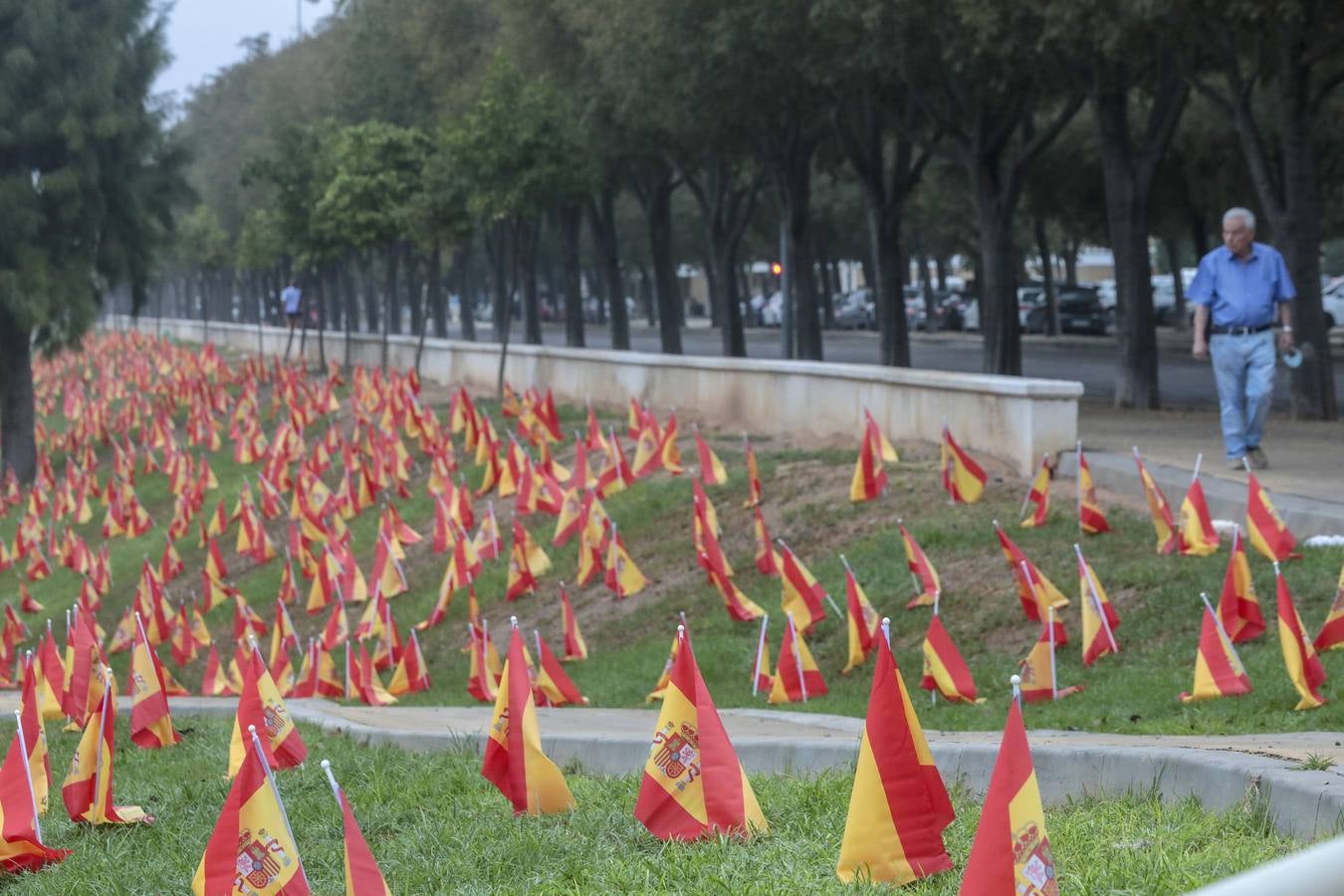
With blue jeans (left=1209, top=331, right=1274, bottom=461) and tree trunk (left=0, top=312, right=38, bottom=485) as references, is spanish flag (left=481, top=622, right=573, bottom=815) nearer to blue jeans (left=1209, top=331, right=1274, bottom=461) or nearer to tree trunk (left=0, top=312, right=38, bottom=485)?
blue jeans (left=1209, top=331, right=1274, bottom=461)

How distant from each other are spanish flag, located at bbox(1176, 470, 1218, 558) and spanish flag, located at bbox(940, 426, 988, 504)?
106 inches

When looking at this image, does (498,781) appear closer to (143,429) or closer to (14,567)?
(14,567)

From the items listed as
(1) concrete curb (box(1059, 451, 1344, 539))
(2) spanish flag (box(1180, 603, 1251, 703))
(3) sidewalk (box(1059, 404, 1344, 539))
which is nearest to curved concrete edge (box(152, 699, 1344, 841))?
(2) spanish flag (box(1180, 603, 1251, 703))

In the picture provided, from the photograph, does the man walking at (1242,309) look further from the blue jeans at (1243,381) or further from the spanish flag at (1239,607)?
the spanish flag at (1239,607)

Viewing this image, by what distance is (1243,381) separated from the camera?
41.9 ft

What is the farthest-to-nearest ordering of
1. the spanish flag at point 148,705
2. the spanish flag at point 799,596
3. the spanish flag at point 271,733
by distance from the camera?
the spanish flag at point 799,596 → the spanish flag at point 148,705 → the spanish flag at point 271,733

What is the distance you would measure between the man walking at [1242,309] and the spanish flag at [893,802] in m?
7.93

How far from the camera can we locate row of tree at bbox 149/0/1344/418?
19875 millimetres

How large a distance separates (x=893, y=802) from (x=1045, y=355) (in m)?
39.9

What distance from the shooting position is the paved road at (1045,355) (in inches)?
1166

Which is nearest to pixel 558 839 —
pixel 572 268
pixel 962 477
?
pixel 962 477

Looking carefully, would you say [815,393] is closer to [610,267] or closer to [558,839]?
[558,839]

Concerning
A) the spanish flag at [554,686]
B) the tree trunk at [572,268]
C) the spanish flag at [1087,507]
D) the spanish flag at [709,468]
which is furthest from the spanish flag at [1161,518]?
the tree trunk at [572,268]

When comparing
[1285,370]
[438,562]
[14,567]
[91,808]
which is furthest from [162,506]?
[91,808]
